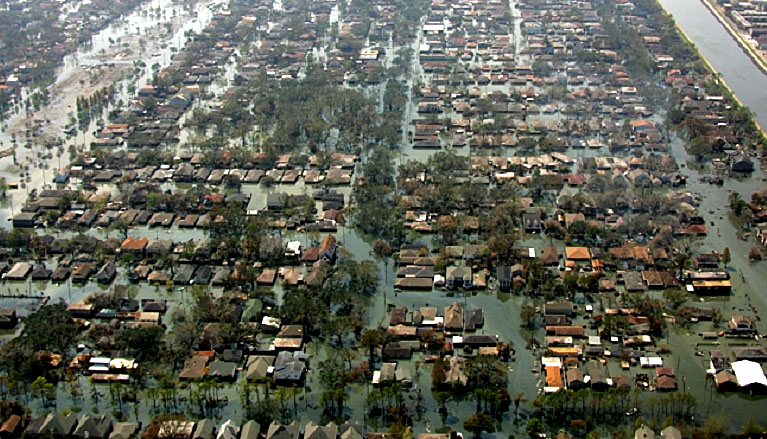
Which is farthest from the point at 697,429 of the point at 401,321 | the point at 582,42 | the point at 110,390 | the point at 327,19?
the point at 327,19

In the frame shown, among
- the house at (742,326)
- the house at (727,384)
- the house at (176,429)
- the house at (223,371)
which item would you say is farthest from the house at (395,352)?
the house at (742,326)

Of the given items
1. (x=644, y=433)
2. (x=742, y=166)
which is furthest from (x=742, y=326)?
(x=742, y=166)

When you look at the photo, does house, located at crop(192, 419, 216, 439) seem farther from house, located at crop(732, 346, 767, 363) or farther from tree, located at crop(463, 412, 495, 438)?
house, located at crop(732, 346, 767, 363)

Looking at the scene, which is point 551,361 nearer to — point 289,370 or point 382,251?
point 289,370

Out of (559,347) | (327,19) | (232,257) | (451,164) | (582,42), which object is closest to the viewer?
(559,347)

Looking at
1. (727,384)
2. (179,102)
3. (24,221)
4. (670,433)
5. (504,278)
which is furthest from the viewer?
(179,102)

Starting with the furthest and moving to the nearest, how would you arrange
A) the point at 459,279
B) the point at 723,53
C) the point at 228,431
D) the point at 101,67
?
the point at 723,53 < the point at 101,67 < the point at 459,279 < the point at 228,431

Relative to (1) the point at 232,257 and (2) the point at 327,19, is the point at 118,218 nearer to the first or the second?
(1) the point at 232,257
